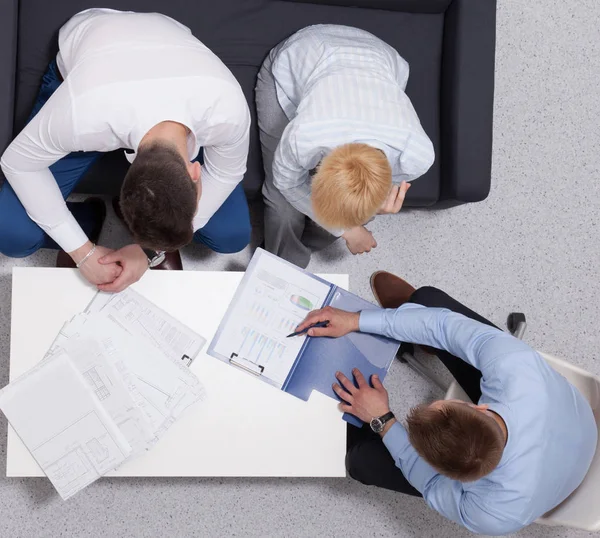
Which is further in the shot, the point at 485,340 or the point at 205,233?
the point at 205,233

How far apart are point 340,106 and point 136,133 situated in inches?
19.7

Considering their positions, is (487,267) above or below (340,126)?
below

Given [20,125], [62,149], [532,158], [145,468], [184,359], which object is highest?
[62,149]

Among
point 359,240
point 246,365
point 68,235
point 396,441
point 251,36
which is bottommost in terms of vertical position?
point 396,441

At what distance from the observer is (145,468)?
151cm

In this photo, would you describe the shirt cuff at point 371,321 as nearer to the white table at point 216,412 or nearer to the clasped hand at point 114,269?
the white table at point 216,412

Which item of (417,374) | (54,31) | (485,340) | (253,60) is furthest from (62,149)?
(417,374)

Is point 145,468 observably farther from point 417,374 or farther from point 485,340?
point 417,374

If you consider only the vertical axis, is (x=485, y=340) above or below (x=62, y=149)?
below

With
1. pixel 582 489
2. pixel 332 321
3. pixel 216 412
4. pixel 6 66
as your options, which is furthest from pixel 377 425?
pixel 6 66

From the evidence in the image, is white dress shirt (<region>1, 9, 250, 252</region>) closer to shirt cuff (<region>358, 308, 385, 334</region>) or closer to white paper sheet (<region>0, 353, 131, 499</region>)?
white paper sheet (<region>0, 353, 131, 499</region>)

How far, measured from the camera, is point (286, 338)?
1.58 metres

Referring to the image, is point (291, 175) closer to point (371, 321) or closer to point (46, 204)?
point (371, 321)

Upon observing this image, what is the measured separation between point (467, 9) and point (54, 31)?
4.10 ft
